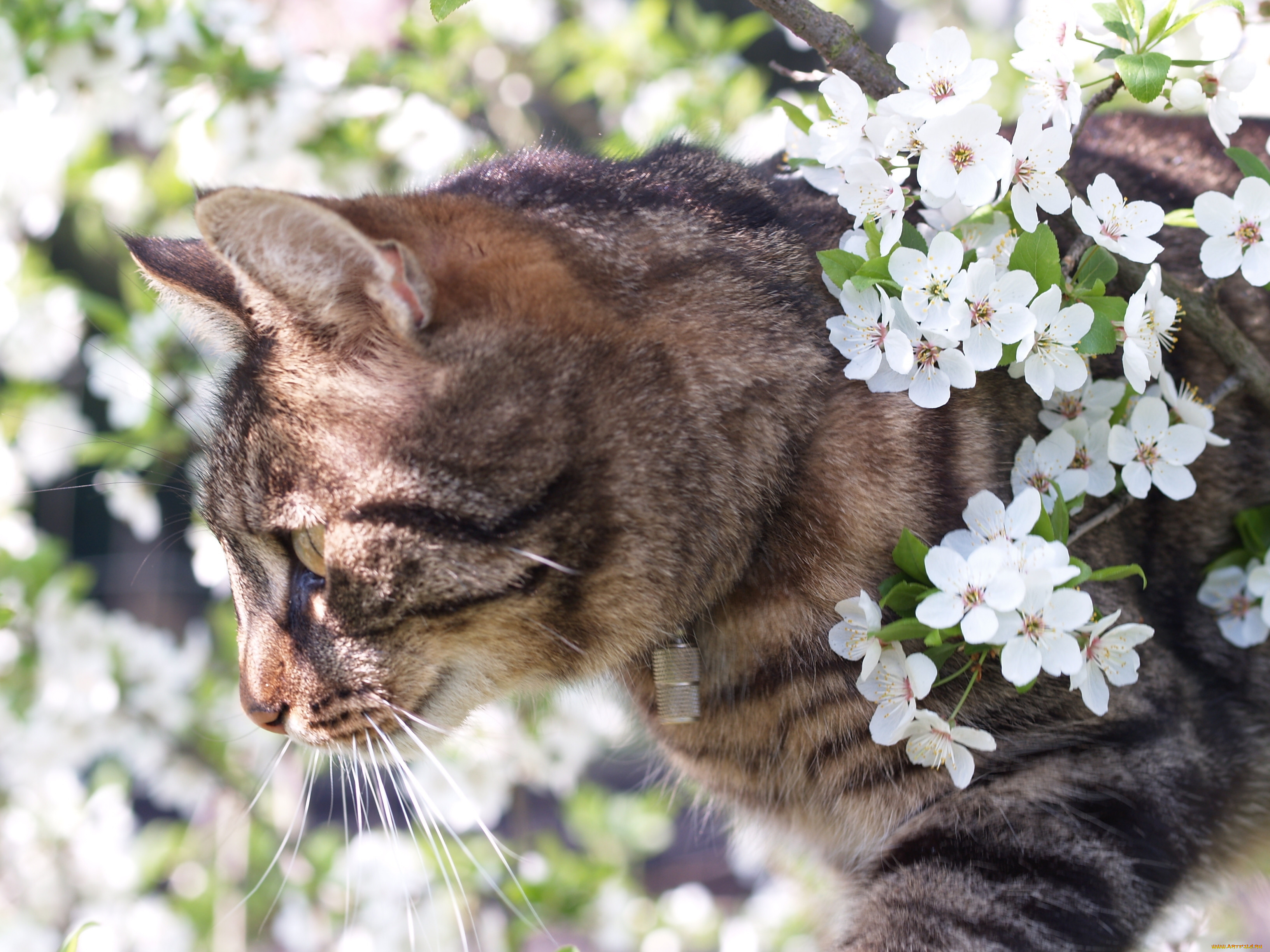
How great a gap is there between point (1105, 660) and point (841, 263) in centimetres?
40

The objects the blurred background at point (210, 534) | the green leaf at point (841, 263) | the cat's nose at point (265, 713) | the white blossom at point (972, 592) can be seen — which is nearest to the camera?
the white blossom at point (972, 592)

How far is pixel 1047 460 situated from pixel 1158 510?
293mm

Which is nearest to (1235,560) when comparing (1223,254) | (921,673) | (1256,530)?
(1256,530)

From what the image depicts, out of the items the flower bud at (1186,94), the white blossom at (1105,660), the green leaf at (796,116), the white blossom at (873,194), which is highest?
the flower bud at (1186,94)

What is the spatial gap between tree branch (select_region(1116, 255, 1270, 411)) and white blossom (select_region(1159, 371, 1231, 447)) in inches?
2.3

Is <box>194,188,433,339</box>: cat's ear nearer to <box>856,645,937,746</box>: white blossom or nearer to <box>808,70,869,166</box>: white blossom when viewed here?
<box>808,70,869,166</box>: white blossom

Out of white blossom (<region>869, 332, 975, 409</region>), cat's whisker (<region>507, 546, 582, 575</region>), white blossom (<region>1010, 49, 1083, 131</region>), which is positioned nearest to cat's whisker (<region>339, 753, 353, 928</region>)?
cat's whisker (<region>507, 546, 582, 575</region>)

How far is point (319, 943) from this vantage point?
1.97m

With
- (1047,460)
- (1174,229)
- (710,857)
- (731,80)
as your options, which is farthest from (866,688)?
(710,857)

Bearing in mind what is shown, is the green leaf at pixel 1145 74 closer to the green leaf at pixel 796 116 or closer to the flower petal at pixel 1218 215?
the flower petal at pixel 1218 215

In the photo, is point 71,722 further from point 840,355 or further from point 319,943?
point 840,355

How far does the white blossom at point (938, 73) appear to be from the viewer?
0.81m

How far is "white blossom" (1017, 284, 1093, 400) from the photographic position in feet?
2.64

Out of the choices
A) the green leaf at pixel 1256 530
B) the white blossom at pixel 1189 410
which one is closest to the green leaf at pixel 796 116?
the white blossom at pixel 1189 410
